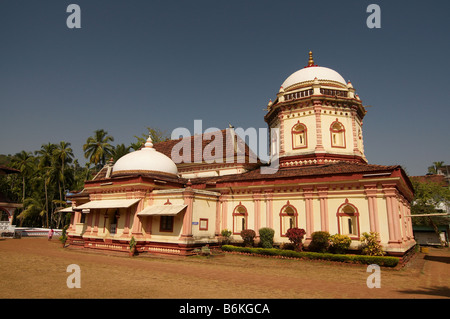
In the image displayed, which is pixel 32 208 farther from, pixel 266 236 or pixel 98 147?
pixel 266 236

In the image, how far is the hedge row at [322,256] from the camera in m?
13.6

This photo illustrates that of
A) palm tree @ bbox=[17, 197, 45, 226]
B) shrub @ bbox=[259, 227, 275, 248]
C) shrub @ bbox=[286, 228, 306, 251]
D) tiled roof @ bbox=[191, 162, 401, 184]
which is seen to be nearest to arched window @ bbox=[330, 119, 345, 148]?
tiled roof @ bbox=[191, 162, 401, 184]

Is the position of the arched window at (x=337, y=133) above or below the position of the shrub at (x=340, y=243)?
above

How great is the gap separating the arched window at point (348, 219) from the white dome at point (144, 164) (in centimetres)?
1214

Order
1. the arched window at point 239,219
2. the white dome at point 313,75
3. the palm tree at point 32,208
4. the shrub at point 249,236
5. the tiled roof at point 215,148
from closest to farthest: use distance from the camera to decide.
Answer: the shrub at point 249,236 → the arched window at point 239,219 → the white dome at point 313,75 → the tiled roof at point 215,148 → the palm tree at point 32,208

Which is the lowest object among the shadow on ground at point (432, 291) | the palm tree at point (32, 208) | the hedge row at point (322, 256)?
the shadow on ground at point (432, 291)

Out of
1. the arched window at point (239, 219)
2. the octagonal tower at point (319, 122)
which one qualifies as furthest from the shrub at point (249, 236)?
the octagonal tower at point (319, 122)

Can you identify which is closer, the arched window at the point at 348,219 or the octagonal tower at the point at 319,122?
the arched window at the point at 348,219

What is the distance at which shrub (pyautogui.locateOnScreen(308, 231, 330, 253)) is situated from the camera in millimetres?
15688

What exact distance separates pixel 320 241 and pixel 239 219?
5.76 m

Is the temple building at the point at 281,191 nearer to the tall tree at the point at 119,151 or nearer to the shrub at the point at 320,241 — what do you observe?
the shrub at the point at 320,241

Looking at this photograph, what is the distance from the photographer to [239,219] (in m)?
19.6

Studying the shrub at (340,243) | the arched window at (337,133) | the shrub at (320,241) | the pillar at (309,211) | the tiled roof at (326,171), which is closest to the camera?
the shrub at (340,243)
